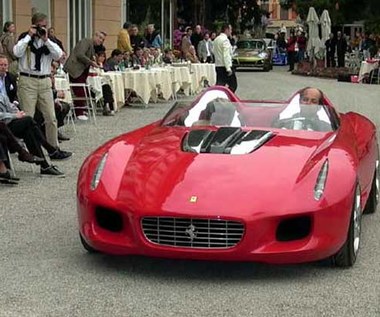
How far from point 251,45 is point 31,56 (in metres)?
31.9

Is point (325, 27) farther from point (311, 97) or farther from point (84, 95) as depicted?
point (311, 97)

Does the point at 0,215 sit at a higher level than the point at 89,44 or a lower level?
lower

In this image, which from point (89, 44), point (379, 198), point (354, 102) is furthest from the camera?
point (354, 102)

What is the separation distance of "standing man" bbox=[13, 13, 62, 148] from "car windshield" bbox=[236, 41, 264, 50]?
3134 cm

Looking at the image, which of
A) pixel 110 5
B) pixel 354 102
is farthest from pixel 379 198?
pixel 110 5

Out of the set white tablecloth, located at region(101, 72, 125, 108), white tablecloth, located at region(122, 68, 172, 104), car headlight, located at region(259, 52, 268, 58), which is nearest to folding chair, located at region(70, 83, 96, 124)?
white tablecloth, located at region(101, 72, 125, 108)

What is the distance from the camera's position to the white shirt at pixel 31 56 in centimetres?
988

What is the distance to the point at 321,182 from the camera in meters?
5.45

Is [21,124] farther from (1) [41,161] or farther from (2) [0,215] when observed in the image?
(2) [0,215]

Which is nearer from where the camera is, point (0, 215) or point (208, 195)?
point (208, 195)

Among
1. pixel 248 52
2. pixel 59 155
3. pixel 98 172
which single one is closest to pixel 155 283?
pixel 98 172

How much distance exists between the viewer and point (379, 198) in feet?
26.1

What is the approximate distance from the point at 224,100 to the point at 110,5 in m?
18.7

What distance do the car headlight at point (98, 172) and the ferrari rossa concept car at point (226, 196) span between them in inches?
0.4
